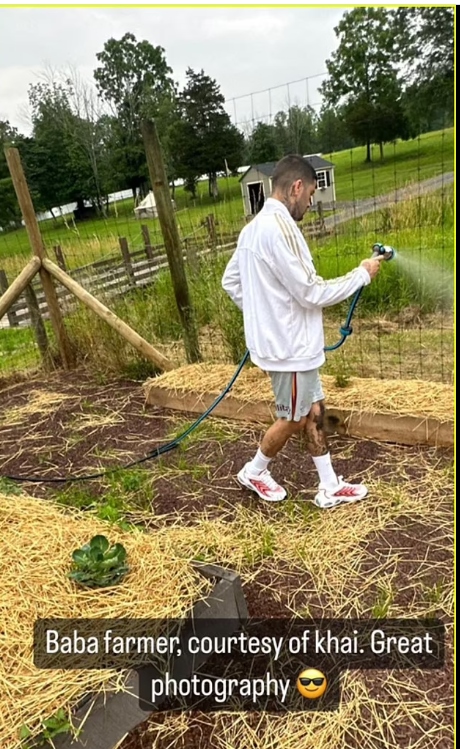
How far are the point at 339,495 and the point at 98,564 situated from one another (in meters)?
1.49

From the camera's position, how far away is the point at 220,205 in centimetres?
556

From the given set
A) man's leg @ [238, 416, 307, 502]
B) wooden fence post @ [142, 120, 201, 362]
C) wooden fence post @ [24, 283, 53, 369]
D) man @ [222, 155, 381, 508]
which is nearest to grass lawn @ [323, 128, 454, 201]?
wooden fence post @ [142, 120, 201, 362]

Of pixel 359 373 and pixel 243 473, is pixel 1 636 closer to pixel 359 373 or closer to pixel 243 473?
pixel 243 473

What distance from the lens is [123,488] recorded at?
3672mm

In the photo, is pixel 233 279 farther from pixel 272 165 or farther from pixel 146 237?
pixel 146 237

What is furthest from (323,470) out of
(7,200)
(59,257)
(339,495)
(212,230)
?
(7,200)

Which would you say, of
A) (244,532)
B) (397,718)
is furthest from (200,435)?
(397,718)

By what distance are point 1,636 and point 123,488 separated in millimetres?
1685

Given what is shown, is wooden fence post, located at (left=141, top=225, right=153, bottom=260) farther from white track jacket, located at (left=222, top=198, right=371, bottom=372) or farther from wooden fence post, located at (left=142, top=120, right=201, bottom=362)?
white track jacket, located at (left=222, top=198, right=371, bottom=372)

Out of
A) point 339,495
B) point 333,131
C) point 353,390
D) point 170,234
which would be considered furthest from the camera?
point 170,234

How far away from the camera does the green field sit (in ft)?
15.6

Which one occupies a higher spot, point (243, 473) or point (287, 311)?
point (287, 311)

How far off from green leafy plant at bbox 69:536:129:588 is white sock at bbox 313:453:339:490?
1288mm

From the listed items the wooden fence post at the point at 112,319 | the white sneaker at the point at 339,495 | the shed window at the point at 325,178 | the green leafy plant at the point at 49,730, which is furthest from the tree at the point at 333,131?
the green leafy plant at the point at 49,730
